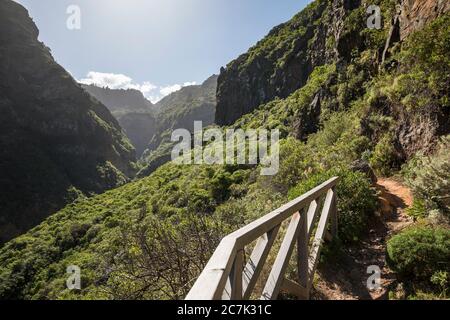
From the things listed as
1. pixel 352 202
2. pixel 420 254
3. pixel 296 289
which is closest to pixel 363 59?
pixel 352 202

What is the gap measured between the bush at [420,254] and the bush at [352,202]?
5.45 feet

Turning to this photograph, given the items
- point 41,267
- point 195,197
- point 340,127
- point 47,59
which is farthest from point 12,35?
point 340,127

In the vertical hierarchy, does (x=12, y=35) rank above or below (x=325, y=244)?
above

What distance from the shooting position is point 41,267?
Answer: 54000 mm

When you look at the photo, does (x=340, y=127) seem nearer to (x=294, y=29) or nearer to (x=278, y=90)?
(x=278, y=90)

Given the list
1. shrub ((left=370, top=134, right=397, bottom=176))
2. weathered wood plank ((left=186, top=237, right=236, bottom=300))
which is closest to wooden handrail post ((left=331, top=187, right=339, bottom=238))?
weathered wood plank ((left=186, top=237, right=236, bottom=300))

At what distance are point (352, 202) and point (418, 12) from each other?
8.79 metres

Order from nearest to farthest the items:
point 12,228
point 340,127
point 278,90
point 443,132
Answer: point 443,132 → point 340,127 → point 278,90 → point 12,228

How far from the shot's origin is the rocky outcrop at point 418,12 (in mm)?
9484

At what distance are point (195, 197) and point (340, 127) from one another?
67.9 feet

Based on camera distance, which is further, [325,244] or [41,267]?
[41,267]

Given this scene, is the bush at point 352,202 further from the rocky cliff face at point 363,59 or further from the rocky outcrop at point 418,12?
the rocky outcrop at point 418,12

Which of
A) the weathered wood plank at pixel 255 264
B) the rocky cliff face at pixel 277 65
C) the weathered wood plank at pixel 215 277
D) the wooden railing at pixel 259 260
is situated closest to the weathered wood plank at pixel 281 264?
the wooden railing at pixel 259 260

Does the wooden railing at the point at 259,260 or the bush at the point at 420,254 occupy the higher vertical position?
the wooden railing at the point at 259,260
